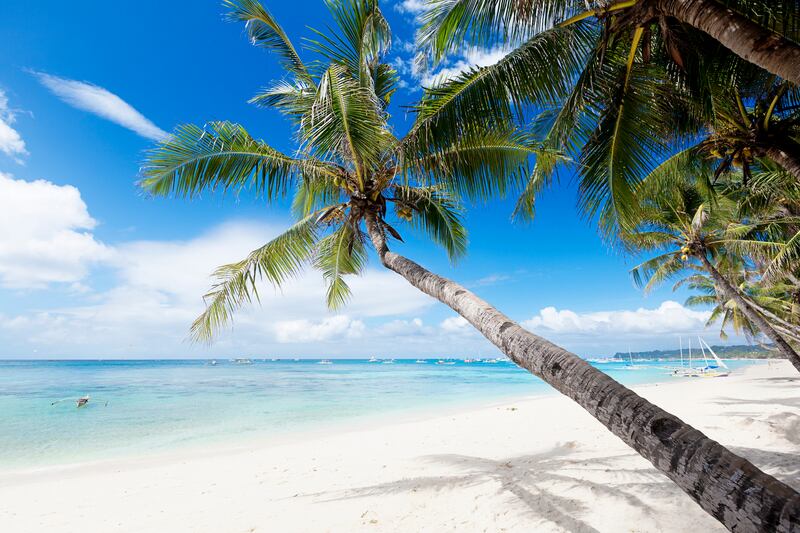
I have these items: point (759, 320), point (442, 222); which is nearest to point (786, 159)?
point (442, 222)

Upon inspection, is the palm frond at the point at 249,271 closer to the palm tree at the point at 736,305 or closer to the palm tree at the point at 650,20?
the palm tree at the point at 650,20

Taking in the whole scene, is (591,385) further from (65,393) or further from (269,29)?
(65,393)

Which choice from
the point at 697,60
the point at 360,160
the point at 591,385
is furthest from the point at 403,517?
the point at 697,60

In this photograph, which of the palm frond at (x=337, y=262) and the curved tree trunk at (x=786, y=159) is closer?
the curved tree trunk at (x=786, y=159)

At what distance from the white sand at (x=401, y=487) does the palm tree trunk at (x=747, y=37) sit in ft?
12.1

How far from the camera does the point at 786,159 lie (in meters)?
4.55

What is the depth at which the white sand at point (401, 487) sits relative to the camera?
4059 mm

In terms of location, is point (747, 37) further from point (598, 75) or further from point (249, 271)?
point (249, 271)

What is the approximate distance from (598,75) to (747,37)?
1.40 metres

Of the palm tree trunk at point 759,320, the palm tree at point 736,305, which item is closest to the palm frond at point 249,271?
the palm tree trunk at point 759,320

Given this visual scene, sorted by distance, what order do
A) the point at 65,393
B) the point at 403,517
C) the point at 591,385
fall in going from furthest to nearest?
the point at 65,393
the point at 403,517
the point at 591,385

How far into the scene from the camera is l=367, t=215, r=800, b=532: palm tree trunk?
1.15 m

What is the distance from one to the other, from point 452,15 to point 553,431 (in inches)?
327

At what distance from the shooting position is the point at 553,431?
8.70 meters
